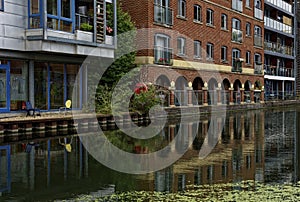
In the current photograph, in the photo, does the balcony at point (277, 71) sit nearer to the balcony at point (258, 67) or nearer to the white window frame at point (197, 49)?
the balcony at point (258, 67)

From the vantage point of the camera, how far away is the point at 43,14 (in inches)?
802

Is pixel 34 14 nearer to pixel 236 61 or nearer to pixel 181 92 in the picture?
pixel 181 92

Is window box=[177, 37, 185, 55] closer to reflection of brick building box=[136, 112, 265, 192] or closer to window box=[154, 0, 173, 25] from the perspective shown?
window box=[154, 0, 173, 25]

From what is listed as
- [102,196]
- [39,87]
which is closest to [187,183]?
[102,196]

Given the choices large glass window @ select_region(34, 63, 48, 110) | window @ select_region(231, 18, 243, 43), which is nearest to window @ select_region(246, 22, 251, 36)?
window @ select_region(231, 18, 243, 43)

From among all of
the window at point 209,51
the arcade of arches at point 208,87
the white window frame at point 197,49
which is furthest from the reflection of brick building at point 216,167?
the window at point 209,51

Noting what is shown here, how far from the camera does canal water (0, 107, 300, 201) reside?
8523 millimetres

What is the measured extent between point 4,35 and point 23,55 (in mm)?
1499

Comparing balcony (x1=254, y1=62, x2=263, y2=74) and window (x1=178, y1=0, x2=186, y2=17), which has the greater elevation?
window (x1=178, y1=0, x2=186, y2=17)

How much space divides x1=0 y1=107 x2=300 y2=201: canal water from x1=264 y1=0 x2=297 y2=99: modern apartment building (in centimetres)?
3570

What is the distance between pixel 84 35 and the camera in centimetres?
2323

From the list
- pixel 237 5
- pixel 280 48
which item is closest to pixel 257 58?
pixel 237 5

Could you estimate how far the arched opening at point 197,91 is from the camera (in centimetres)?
3362

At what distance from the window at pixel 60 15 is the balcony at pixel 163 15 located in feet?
29.6
